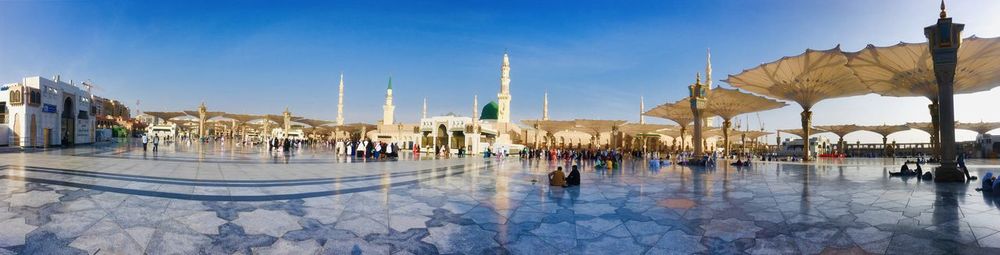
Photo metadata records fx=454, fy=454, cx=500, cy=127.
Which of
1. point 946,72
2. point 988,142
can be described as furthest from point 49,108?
point 988,142

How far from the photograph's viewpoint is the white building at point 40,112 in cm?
2228

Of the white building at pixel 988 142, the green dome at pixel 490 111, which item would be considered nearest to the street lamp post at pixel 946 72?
the white building at pixel 988 142

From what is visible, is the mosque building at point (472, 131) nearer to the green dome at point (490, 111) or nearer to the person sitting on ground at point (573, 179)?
the green dome at point (490, 111)

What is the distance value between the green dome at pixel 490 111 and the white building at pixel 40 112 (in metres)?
48.4

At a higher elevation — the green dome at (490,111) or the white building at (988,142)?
the green dome at (490,111)

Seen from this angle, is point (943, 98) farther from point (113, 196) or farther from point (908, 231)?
point (113, 196)

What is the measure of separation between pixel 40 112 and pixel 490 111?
2032 inches

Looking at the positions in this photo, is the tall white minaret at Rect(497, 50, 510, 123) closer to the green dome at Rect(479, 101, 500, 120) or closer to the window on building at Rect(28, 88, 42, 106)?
the green dome at Rect(479, 101, 500, 120)

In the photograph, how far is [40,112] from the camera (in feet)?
77.0

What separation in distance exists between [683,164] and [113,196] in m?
19.3

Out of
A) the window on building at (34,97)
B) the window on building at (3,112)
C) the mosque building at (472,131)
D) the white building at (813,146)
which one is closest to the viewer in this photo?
the window on building at (34,97)

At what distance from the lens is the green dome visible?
6953cm

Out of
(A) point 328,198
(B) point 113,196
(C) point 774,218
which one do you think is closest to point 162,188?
(B) point 113,196

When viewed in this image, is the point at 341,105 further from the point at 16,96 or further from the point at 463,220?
the point at 463,220
